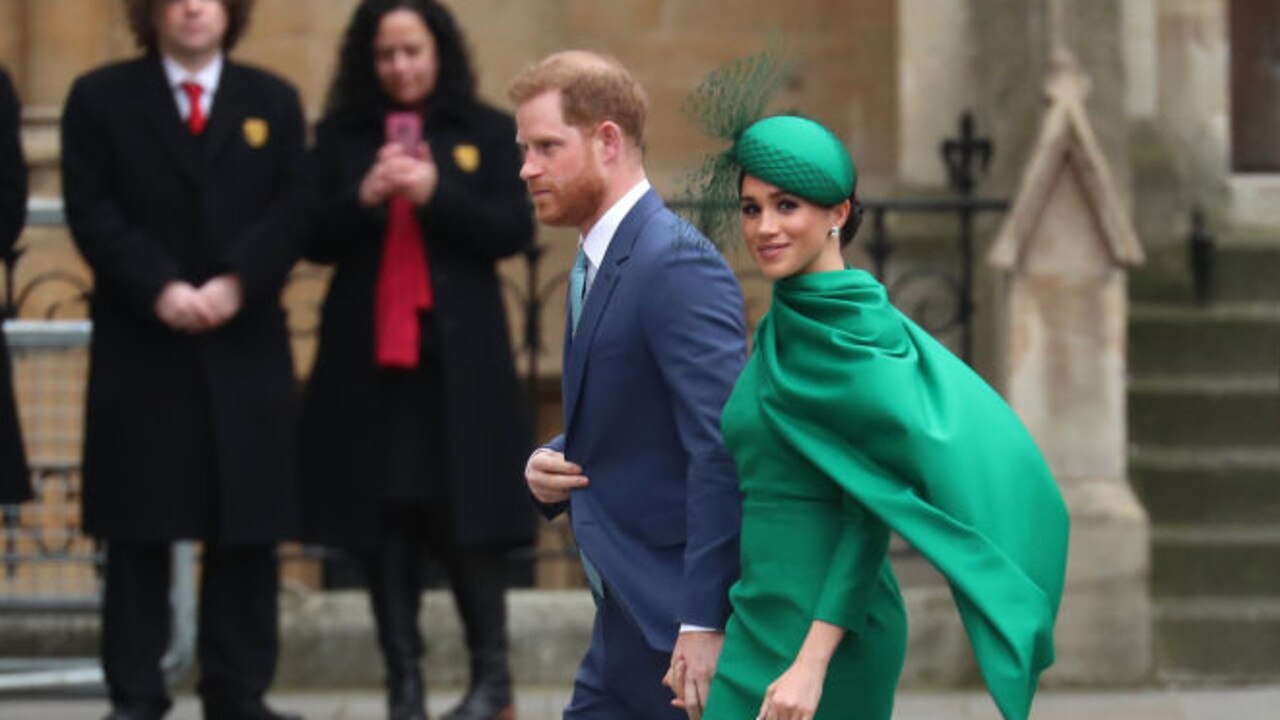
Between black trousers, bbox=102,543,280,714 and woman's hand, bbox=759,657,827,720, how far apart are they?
3435mm

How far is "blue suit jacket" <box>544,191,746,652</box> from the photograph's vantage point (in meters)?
4.67

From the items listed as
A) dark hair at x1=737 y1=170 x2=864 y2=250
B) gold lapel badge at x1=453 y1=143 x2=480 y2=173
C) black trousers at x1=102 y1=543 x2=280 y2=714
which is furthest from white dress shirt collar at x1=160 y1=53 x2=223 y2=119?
dark hair at x1=737 y1=170 x2=864 y2=250

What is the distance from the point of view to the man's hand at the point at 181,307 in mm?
7281

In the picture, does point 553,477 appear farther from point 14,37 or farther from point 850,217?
point 14,37

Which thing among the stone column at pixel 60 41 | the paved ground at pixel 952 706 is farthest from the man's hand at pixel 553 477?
the stone column at pixel 60 41

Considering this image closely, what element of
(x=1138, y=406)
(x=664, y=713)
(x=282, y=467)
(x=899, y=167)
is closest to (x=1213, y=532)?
(x=1138, y=406)

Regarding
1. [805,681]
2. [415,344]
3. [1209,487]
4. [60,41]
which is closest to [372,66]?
[415,344]

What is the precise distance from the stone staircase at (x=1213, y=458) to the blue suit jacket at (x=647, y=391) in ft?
14.2

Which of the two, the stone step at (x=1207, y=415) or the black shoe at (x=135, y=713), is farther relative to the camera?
the stone step at (x=1207, y=415)

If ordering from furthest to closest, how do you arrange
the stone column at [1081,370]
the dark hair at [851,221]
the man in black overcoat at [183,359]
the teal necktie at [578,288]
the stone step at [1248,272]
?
the stone step at [1248,272] → the stone column at [1081,370] → the man in black overcoat at [183,359] → the teal necktie at [578,288] → the dark hair at [851,221]

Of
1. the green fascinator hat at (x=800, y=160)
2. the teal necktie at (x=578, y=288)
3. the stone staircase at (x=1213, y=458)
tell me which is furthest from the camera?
the stone staircase at (x=1213, y=458)

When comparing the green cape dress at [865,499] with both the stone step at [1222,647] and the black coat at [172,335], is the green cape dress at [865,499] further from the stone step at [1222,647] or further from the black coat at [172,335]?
the stone step at [1222,647]

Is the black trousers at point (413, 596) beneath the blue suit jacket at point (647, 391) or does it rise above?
beneath

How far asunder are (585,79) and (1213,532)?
4.83 meters
